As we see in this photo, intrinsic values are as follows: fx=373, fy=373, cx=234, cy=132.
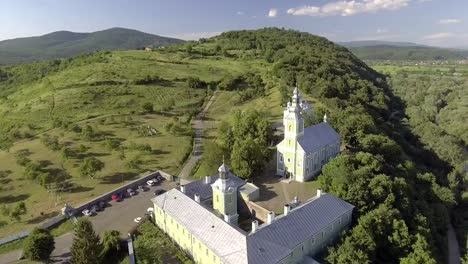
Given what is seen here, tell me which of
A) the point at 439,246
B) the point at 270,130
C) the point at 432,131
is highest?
the point at 270,130

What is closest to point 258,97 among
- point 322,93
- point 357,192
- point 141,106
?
point 322,93

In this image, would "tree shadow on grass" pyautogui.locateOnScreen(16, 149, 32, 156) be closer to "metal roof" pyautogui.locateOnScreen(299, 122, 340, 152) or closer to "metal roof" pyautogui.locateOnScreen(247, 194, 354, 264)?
"metal roof" pyautogui.locateOnScreen(299, 122, 340, 152)

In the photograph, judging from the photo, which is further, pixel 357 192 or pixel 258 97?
pixel 258 97

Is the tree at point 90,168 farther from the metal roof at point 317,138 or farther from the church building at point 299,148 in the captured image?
the metal roof at point 317,138

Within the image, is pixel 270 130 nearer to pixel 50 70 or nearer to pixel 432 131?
pixel 432 131

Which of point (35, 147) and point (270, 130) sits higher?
point (270, 130)

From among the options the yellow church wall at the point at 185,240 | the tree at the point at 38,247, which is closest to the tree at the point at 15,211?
the tree at the point at 38,247

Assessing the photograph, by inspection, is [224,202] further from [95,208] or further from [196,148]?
[196,148]
